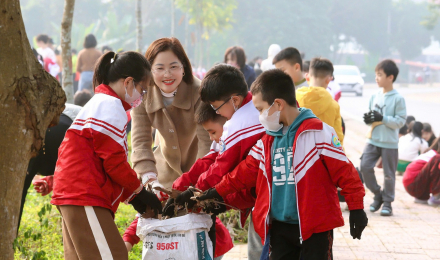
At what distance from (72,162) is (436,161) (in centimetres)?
543

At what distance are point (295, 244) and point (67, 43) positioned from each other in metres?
5.12

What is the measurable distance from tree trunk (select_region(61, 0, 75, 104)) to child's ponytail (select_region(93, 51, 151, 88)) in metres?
4.03

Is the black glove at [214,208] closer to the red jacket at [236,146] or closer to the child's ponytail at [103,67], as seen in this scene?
the red jacket at [236,146]

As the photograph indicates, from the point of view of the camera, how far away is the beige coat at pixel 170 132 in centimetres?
390

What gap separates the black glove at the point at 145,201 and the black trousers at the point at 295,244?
2.36 ft

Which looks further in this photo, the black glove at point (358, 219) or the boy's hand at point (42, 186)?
the boy's hand at point (42, 186)

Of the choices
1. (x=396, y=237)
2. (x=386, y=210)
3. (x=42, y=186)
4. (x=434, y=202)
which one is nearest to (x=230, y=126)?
(x=42, y=186)

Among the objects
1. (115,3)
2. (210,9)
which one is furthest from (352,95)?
(115,3)

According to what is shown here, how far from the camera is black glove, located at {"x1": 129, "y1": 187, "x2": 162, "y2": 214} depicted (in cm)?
330

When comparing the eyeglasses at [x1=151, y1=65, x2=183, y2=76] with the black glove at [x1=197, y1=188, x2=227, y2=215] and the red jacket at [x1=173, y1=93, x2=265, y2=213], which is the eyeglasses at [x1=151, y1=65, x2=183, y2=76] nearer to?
the red jacket at [x1=173, y1=93, x2=265, y2=213]

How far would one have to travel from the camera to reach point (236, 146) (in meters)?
3.30

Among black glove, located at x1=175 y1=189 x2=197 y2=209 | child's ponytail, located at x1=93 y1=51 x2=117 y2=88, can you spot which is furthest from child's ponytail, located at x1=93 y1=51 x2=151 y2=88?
black glove, located at x1=175 y1=189 x2=197 y2=209

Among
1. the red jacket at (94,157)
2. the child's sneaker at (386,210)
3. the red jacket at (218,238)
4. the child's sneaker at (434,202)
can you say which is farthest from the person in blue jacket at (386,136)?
the red jacket at (94,157)

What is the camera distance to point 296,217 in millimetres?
3053
